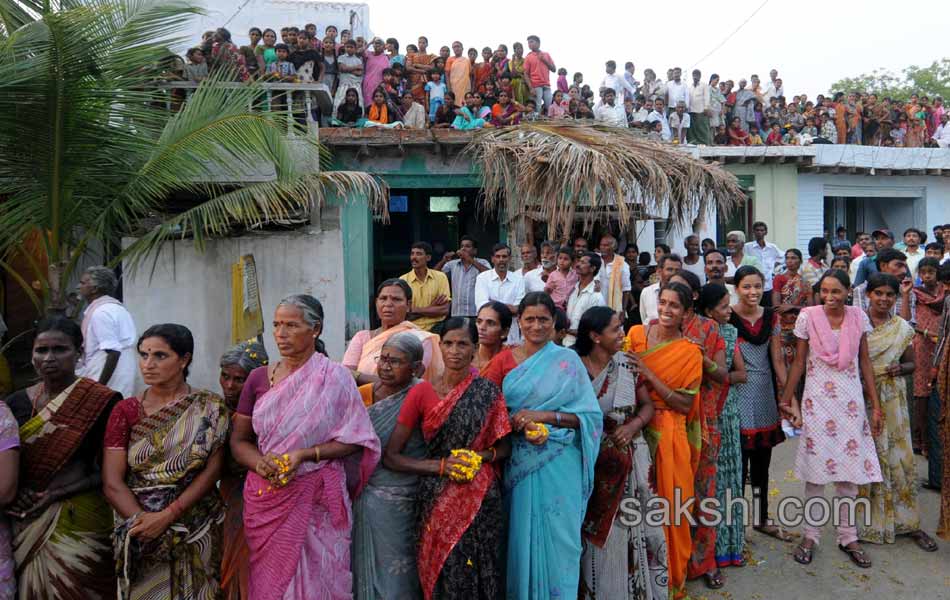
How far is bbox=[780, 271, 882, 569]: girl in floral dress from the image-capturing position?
4.69 metres

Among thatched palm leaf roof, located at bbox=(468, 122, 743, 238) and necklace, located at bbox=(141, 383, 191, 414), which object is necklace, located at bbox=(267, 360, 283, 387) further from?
thatched palm leaf roof, located at bbox=(468, 122, 743, 238)

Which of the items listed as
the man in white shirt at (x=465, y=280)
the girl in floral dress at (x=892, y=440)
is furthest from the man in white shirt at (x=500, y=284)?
the girl in floral dress at (x=892, y=440)

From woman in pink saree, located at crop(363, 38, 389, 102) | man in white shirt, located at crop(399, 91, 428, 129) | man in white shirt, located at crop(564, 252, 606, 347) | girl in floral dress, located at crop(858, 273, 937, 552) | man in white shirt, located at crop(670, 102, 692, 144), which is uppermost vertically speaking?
woman in pink saree, located at crop(363, 38, 389, 102)

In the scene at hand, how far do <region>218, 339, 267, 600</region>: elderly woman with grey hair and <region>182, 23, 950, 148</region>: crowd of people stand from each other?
588cm

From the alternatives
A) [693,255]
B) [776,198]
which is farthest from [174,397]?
[776,198]

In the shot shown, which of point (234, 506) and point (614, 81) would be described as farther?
point (614, 81)

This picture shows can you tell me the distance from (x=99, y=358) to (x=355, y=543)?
107 inches

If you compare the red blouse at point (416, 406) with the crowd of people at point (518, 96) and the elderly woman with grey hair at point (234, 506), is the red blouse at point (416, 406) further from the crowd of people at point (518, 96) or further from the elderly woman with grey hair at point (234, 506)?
the crowd of people at point (518, 96)

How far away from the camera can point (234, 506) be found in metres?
Answer: 3.49

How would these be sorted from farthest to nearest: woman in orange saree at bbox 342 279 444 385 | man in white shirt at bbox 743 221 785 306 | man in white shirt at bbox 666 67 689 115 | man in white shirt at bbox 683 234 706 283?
man in white shirt at bbox 666 67 689 115 → man in white shirt at bbox 743 221 785 306 → man in white shirt at bbox 683 234 706 283 → woman in orange saree at bbox 342 279 444 385

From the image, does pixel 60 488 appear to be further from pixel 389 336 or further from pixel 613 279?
pixel 613 279

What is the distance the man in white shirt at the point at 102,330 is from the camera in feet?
16.7

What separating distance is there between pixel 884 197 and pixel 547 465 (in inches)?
632

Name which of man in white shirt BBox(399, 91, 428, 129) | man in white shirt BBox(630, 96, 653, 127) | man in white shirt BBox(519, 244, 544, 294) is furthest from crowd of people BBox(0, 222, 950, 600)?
man in white shirt BBox(630, 96, 653, 127)
